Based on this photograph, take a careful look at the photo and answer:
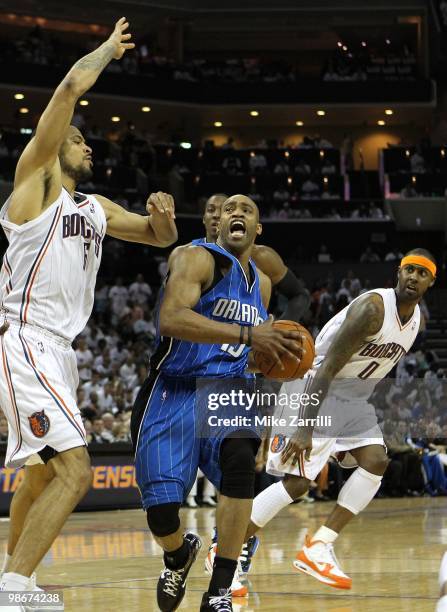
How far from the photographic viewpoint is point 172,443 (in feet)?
18.3

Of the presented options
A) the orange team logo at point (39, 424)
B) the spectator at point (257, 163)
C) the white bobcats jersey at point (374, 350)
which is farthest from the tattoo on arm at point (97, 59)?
the spectator at point (257, 163)

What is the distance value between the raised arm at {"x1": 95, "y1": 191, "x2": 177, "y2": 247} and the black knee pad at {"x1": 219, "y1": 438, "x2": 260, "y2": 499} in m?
1.16

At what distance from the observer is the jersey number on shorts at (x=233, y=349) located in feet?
18.7

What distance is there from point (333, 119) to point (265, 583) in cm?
3283

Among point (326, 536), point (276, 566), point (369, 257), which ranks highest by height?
point (369, 257)

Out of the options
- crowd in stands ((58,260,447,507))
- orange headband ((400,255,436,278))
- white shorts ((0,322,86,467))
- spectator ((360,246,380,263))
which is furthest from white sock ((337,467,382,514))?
spectator ((360,246,380,263))

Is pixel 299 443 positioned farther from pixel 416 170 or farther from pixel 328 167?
pixel 416 170

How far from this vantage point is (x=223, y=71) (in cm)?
3578

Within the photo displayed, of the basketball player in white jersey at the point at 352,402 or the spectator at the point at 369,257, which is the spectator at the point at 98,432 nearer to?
the basketball player in white jersey at the point at 352,402

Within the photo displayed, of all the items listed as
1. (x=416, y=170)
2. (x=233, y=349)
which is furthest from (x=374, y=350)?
(x=416, y=170)

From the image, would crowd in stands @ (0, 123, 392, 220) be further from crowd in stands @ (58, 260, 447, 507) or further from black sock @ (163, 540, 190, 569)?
black sock @ (163, 540, 190, 569)

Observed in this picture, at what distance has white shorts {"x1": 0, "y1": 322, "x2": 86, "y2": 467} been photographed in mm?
4867

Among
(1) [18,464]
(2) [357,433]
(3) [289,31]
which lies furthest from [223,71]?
(1) [18,464]

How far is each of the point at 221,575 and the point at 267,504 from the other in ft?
6.51
